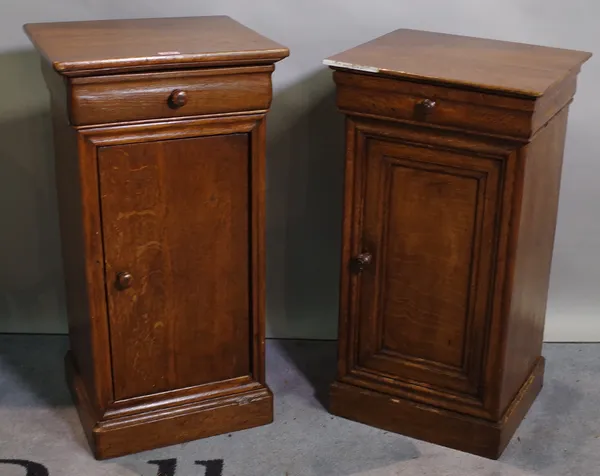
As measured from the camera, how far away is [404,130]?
1.98 meters

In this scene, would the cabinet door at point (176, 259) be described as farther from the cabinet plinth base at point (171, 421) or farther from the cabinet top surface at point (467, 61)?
the cabinet top surface at point (467, 61)

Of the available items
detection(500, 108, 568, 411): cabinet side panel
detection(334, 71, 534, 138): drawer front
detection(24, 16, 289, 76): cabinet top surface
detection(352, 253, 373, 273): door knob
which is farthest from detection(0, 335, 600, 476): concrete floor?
detection(24, 16, 289, 76): cabinet top surface

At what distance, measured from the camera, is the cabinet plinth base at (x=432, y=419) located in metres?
2.13

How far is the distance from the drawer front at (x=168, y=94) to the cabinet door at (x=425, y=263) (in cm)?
30

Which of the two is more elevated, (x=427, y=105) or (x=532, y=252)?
(x=427, y=105)

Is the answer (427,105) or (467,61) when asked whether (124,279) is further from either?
(467,61)

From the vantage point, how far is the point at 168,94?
6.14ft

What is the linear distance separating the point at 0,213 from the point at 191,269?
2.45 ft

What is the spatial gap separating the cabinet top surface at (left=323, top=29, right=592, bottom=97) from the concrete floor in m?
0.86

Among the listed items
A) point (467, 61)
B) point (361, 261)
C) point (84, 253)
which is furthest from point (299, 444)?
point (467, 61)

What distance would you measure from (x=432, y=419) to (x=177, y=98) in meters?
0.95

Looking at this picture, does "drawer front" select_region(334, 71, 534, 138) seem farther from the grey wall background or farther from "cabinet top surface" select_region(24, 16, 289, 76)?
the grey wall background

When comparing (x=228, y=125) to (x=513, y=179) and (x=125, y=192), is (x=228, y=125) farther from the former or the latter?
(x=513, y=179)

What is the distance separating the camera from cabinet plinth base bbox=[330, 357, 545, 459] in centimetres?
213
